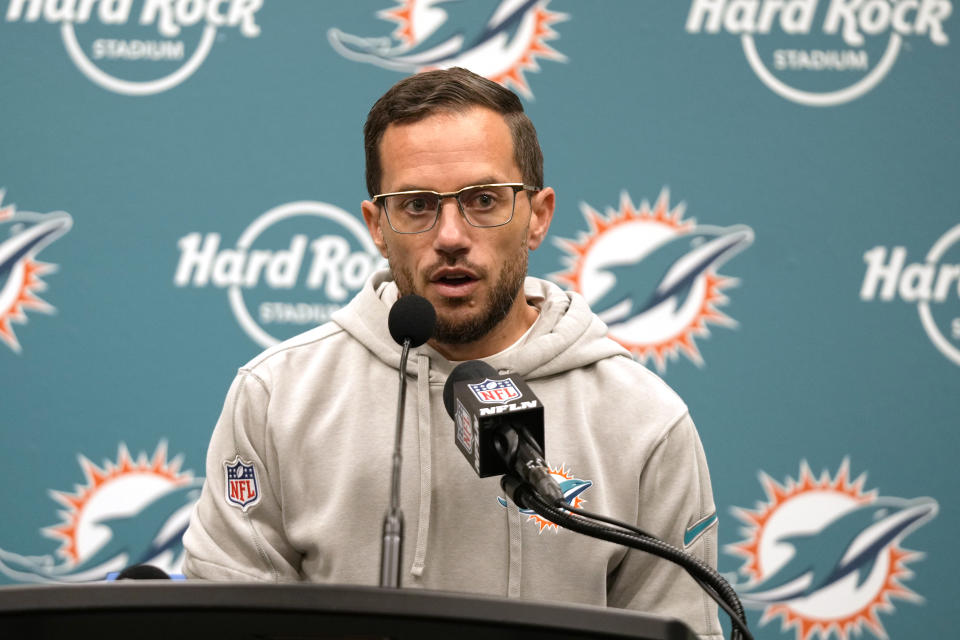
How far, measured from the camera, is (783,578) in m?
2.61

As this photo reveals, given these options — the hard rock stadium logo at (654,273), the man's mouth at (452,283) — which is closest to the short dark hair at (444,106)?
the man's mouth at (452,283)

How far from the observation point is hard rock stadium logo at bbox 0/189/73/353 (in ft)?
8.66

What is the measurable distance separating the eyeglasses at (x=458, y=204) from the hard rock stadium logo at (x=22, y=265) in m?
1.49

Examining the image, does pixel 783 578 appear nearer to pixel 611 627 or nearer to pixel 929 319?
pixel 929 319

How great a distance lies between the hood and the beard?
0.19 ft

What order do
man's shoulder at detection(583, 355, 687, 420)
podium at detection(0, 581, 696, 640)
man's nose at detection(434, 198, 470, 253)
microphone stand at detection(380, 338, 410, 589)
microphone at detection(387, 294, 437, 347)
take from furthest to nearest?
man's shoulder at detection(583, 355, 687, 420) < man's nose at detection(434, 198, 470, 253) < microphone at detection(387, 294, 437, 347) < microphone stand at detection(380, 338, 410, 589) < podium at detection(0, 581, 696, 640)

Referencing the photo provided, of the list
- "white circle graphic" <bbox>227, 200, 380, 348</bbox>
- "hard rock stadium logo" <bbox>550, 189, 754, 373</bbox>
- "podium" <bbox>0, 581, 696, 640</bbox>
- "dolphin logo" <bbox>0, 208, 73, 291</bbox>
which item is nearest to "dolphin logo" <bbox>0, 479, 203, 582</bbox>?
"white circle graphic" <bbox>227, 200, 380, 348</bbox>

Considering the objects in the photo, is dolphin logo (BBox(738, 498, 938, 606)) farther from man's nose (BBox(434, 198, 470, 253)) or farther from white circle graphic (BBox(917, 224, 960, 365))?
man's nose (BBox(434, 198, 470, 253))

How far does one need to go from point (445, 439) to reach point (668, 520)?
1.28ft

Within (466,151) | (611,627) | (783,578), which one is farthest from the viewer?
(783,578)

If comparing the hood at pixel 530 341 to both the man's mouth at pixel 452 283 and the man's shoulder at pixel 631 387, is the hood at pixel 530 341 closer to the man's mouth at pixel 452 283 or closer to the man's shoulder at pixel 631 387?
the man's shoulder at pixel 631 387

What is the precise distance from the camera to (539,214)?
1.73 m

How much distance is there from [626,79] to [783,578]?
1451 mm

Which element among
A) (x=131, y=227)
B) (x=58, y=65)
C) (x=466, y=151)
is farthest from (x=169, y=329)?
(x=466, y=151)
